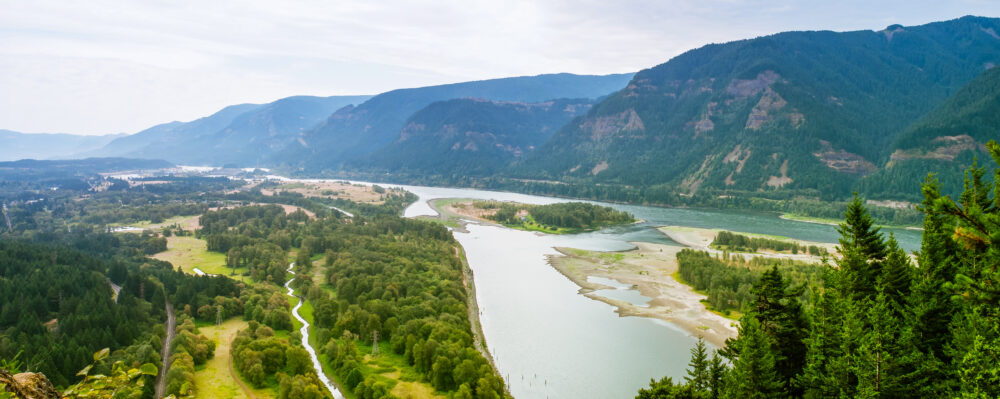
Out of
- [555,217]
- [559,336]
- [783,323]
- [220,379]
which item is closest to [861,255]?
[783,323]

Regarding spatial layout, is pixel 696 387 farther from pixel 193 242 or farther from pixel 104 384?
pixel 193 242

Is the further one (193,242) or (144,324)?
(193,242)

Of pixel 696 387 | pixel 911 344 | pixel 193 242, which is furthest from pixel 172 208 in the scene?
pixel 911 344

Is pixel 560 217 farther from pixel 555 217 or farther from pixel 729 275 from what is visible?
pixel 729 275

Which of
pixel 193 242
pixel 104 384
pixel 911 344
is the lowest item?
pixel 193 242

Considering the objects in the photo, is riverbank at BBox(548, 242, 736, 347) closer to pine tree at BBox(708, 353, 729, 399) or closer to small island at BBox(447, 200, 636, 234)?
pine tree at BBox(708, 353, 729, 399)

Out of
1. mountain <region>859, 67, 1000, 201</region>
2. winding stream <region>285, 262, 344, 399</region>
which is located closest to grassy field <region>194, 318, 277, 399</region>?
winding stream <region>285, 262, 344, 399</region>
